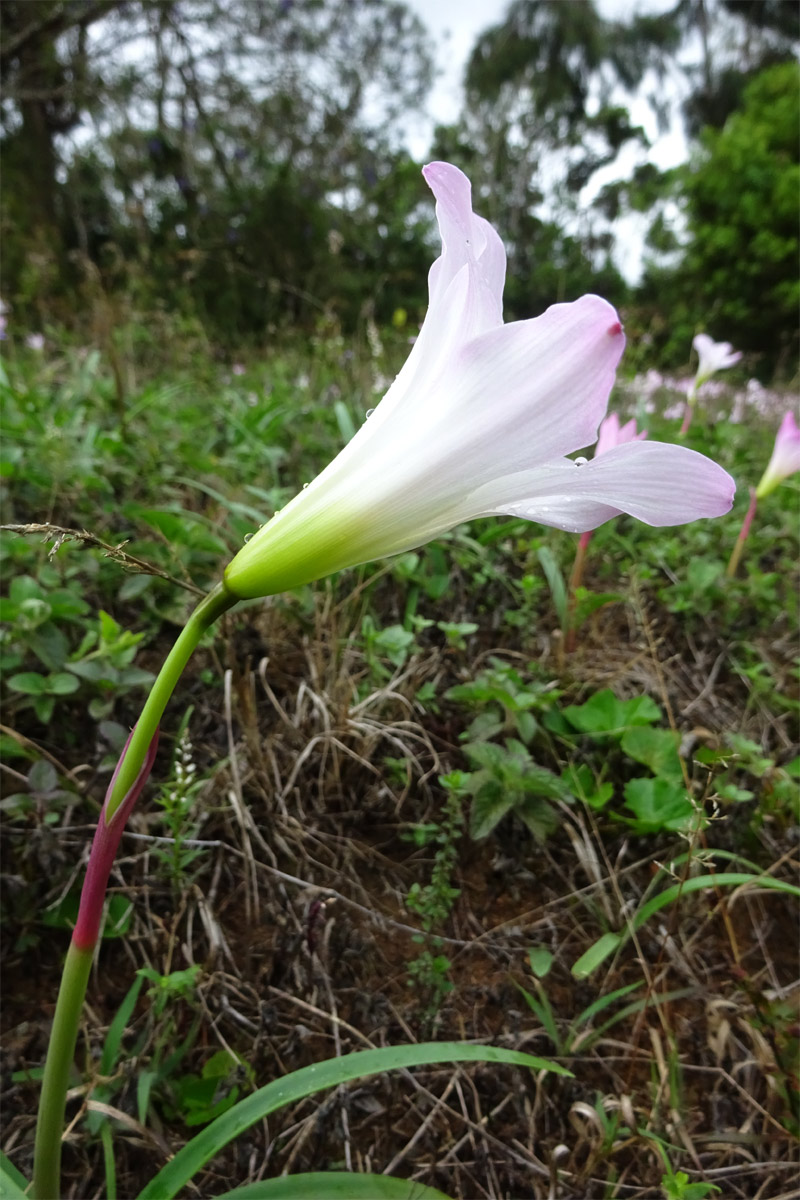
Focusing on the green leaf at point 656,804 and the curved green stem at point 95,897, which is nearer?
the curved green stem at point 95,897

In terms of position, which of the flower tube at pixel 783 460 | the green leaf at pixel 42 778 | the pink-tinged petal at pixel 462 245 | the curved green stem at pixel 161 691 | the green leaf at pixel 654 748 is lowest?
the green leaf at pixel 654 748

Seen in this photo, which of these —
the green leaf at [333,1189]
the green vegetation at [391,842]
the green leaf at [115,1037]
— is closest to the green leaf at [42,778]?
the green vegetation at [391,842]

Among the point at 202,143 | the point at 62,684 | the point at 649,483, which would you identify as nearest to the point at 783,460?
the point at 649,483

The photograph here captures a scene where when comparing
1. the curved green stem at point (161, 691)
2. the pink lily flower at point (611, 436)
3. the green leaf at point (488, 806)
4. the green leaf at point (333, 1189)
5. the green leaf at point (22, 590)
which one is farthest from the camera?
the pink lily flower at point (611, 436)

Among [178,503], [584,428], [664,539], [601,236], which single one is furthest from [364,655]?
[601,236]

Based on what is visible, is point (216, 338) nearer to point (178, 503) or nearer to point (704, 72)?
point (178, 503)

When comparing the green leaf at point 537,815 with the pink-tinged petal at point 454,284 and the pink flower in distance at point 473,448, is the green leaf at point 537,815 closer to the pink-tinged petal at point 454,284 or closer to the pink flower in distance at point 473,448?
the pink flower in distance at point 473,448

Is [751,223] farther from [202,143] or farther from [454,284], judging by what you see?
[454,284]
